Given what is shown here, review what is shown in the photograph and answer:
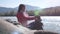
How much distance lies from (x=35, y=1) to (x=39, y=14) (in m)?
0.16

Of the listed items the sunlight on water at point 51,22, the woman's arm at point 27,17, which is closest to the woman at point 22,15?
the woman's arm at point 27,17

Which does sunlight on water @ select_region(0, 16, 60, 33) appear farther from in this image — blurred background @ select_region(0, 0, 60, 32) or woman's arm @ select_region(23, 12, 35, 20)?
woman's arm @ select_region(23, 12, 35, 20)

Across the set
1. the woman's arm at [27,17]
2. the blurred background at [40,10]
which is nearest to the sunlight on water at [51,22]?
the blurred background at [40,10]

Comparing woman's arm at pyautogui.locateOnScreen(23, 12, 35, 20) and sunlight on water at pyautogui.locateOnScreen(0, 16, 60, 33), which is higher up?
woman's arm at pyautogui.locateOnScreen(23, 12, 35, 20)

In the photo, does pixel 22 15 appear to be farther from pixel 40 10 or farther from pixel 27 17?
pixel 40 10

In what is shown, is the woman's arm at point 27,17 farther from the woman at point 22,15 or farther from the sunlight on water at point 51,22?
the sunlight on water at point 51,22

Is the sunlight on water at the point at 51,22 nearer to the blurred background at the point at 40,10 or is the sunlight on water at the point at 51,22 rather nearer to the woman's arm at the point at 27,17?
the blurred background at the point at 40,10

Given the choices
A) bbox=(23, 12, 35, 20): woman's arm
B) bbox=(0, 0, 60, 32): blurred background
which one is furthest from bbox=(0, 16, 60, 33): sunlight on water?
bbox=(23, 12, 35, 20): woman's arm

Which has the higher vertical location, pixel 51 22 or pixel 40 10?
pixel 40 10

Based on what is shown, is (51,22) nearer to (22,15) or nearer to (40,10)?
(40,10)

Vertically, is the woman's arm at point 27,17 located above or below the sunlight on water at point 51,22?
above

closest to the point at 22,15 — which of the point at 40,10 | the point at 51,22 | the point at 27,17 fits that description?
the point at 27,17

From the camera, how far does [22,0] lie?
1646mm

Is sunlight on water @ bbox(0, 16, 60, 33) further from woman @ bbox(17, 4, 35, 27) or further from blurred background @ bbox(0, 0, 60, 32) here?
woman @ bbox(17, 4, 35, 27)
